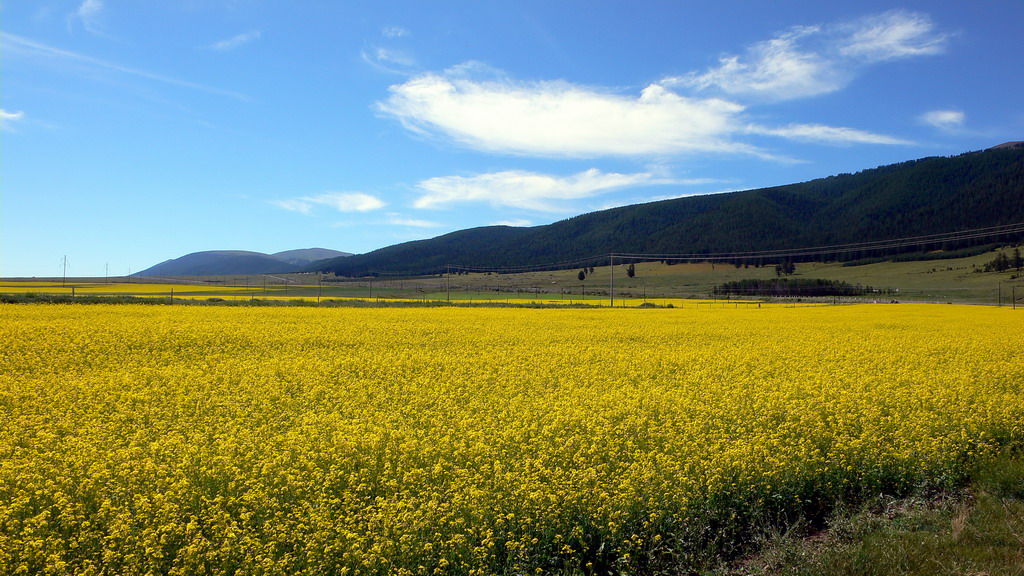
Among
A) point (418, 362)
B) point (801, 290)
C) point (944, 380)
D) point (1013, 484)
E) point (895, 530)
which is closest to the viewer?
point (895, 530)

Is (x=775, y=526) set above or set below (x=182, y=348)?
below

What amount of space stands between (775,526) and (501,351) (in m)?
10.7

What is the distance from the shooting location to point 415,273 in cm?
17738

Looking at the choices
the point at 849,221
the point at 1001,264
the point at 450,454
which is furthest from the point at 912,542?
the point at 849,221

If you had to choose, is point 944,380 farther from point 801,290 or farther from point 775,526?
point 801,290

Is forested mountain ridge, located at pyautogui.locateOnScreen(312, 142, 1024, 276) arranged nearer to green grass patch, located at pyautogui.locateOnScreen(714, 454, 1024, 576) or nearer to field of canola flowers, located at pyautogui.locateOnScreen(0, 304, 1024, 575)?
field of canola flowers, located at pyautogui.locateOnScreen(0, 304, 1024, 575)

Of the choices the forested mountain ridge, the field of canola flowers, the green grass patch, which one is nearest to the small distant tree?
the forested mountain ridge

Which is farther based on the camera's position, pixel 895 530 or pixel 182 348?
pixel 182 348

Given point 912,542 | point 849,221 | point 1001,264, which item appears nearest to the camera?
point 912,542

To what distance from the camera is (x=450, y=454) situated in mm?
6891

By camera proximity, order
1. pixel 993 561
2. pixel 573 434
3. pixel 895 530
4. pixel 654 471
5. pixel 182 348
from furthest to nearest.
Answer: pixel 182 348
pixel 573 434
pixel 654 471
pixel 895 530
pixel 993 561

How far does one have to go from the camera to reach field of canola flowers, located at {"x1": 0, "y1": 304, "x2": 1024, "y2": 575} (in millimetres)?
4992

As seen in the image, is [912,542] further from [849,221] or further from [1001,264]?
[849,221]

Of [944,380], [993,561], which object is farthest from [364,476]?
[944,380]
